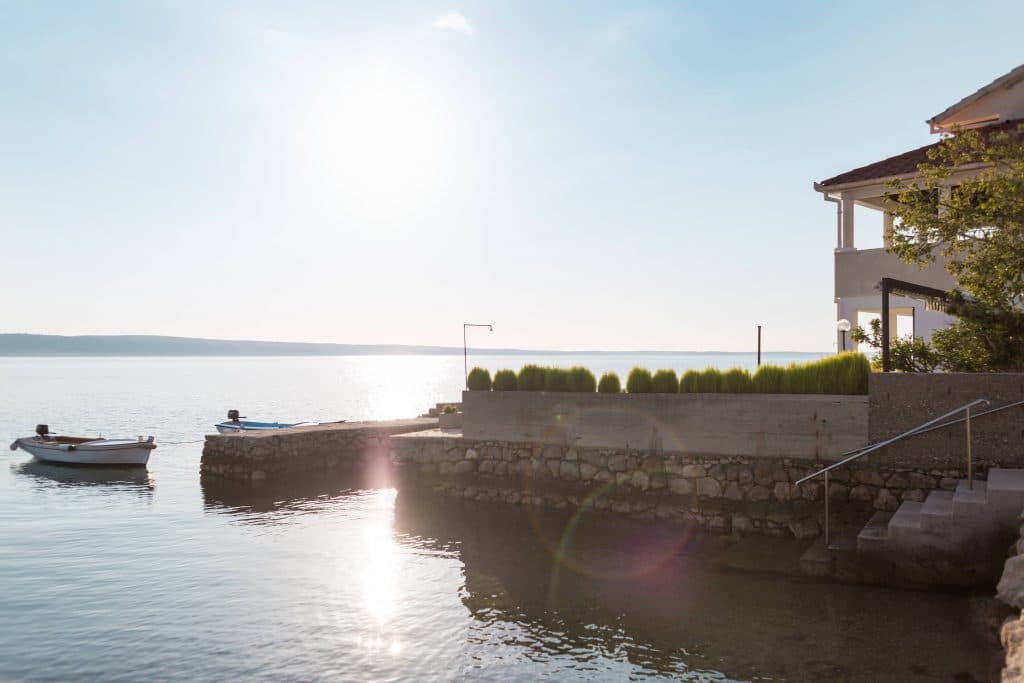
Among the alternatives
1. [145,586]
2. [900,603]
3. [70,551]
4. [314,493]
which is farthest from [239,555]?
[900,603]

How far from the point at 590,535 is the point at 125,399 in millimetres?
87514

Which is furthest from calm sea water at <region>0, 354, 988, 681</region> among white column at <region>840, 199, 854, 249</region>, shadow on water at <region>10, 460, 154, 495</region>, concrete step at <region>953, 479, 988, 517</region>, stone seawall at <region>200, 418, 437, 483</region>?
white column at <region>840, 199, 854, 249</region>

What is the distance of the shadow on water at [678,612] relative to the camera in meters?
8.68

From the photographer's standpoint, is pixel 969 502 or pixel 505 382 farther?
pixel 505 382

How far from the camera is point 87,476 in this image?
1149 inches

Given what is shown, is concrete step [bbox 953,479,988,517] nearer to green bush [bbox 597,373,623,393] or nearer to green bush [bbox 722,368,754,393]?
green bush [bbox 722,368,754,393]

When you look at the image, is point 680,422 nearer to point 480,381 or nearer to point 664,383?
point 664,383

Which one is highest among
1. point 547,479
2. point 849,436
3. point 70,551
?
point 849,436

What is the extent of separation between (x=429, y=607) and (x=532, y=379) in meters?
7.60

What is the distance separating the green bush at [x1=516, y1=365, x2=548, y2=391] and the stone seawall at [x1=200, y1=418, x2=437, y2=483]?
32.9 feet

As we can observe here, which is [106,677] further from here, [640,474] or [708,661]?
[640,474]

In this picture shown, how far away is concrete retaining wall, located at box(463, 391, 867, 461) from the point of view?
13844 millimetres

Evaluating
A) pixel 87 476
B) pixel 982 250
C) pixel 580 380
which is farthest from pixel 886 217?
pixel 87 476

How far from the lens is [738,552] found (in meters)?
13.3
